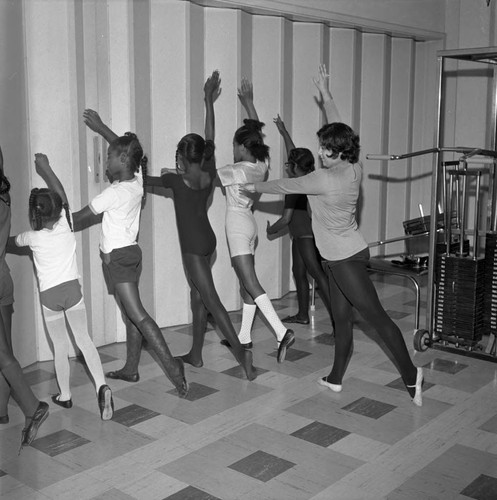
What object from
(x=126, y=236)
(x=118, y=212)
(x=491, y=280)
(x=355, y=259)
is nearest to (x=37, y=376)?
(x=126, y=236)

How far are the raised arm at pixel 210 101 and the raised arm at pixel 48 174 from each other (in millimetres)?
1093

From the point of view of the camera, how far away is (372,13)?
273 inches

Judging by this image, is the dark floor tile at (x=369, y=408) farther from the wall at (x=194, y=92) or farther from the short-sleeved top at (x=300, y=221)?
the wall at (x=194, y=92)

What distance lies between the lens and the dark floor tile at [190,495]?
3236 mm

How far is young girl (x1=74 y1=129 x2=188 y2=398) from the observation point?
4.31 metres

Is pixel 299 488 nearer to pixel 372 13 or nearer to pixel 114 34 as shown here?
pixel 114 34

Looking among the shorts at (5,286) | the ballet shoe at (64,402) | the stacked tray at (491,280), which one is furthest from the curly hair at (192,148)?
the stacked tray at (491,280)

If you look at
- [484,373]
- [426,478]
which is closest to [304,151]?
[484,373]

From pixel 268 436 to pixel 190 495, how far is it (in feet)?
2.41

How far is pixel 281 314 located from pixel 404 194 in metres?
2.57

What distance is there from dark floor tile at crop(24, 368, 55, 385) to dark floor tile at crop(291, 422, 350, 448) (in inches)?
68.6

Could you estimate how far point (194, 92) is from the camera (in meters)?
5.83

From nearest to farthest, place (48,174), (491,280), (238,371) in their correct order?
(48,174)
(238,371)
(491,280)

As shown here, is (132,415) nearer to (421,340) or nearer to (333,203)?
(333,203)
